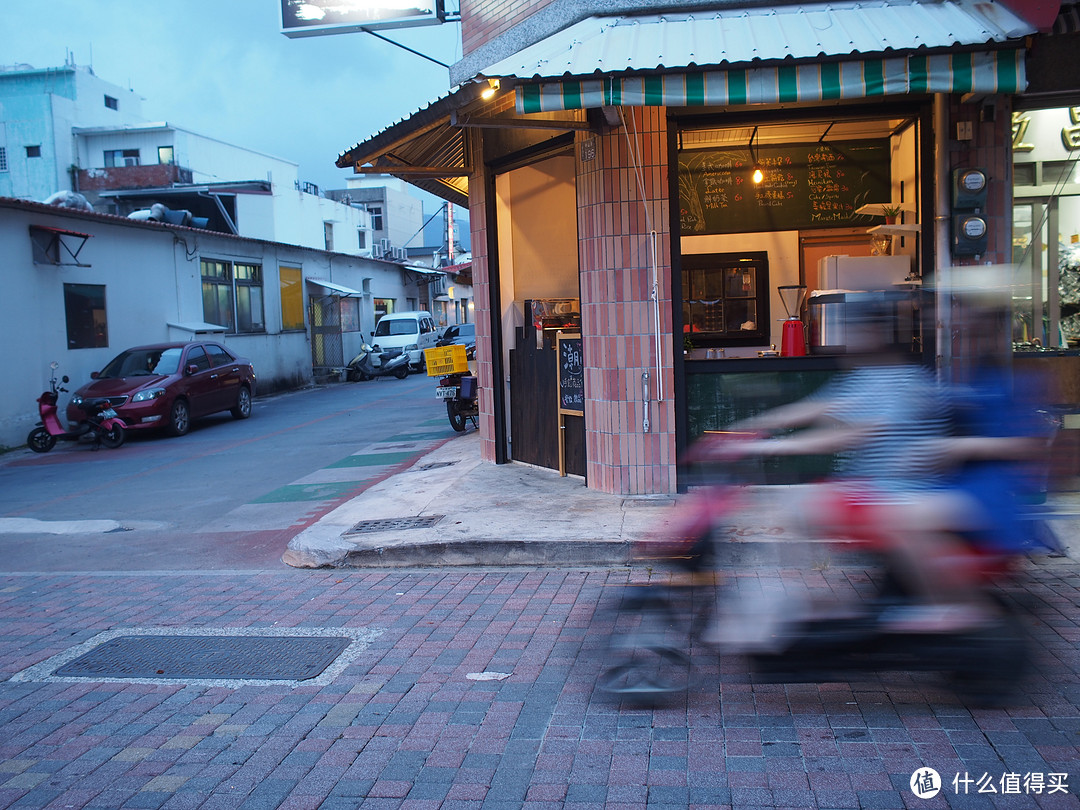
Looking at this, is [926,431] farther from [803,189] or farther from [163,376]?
[163,376]

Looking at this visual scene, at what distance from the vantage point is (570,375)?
8.96 meters

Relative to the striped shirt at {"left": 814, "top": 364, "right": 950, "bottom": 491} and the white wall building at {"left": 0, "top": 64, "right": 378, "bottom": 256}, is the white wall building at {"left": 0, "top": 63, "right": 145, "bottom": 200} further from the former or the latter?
the striped shirt at {"left": 814, "top": 364, "right": 950, "bottom": 491}

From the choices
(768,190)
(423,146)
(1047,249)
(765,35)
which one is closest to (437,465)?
(423,146)

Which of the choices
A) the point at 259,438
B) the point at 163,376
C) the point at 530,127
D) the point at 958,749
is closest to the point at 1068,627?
the point at 958,749

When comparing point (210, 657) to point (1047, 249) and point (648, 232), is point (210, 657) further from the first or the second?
point (1047, 249)

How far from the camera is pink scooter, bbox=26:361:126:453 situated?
15.3 meters

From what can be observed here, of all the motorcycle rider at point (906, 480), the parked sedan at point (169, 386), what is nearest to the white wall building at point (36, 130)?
the parked sedan at point (169, 386)

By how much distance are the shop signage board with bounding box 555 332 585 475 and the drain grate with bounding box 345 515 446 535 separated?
6.16 feet

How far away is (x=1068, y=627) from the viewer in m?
4.84

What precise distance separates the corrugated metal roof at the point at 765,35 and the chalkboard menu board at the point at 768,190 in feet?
6.06

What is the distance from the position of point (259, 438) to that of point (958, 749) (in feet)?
44.9

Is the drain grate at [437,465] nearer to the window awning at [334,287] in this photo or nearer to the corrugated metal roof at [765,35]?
the corrugated metal roof at [765,35]

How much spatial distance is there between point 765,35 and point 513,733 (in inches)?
226

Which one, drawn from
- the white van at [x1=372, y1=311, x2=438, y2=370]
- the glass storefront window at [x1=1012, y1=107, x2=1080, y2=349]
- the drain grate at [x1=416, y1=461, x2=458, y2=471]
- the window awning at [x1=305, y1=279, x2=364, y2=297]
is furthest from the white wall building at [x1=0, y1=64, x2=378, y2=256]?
the glass storefront window at [x1=1012, y1=107, x2=1080, y2=349]
